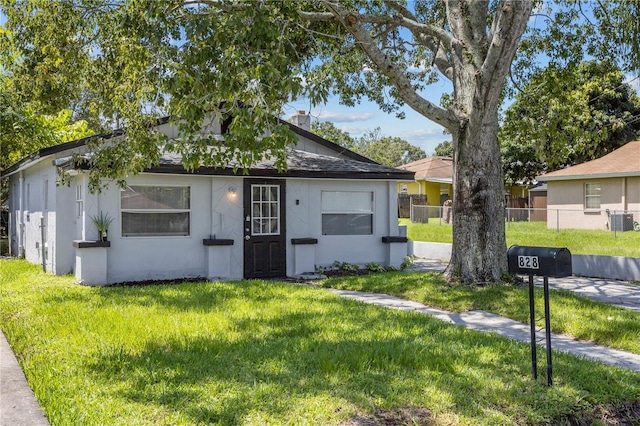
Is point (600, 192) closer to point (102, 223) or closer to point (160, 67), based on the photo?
point (102, 223)

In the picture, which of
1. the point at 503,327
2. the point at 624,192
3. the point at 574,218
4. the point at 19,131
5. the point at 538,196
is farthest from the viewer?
the point at 538,196

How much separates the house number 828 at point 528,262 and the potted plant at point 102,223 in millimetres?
8338

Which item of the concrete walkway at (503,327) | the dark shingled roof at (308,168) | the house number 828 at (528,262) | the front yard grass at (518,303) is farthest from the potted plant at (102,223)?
the house number 828 at (528,262)

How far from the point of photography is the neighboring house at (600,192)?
2109cm

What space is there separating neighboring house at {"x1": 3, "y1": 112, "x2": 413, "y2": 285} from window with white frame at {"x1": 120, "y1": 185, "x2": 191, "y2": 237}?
21 mm

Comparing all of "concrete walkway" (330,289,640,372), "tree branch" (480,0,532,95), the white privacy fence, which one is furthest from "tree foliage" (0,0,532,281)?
the white privacy fence

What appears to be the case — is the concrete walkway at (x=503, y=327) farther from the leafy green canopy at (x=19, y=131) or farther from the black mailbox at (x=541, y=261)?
the leafy green canopy at (x=19, y=131)

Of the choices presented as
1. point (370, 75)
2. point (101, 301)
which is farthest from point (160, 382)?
point (370, 75)

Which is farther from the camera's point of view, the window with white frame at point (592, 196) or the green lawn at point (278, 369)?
the window with white frame at point (592, 196)

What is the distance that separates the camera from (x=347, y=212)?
1300cm

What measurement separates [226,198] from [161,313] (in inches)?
180

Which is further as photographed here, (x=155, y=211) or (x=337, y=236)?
(x=337, y=236)

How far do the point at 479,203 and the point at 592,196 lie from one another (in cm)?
1622

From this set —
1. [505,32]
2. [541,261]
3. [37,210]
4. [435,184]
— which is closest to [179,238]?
[37,210]
